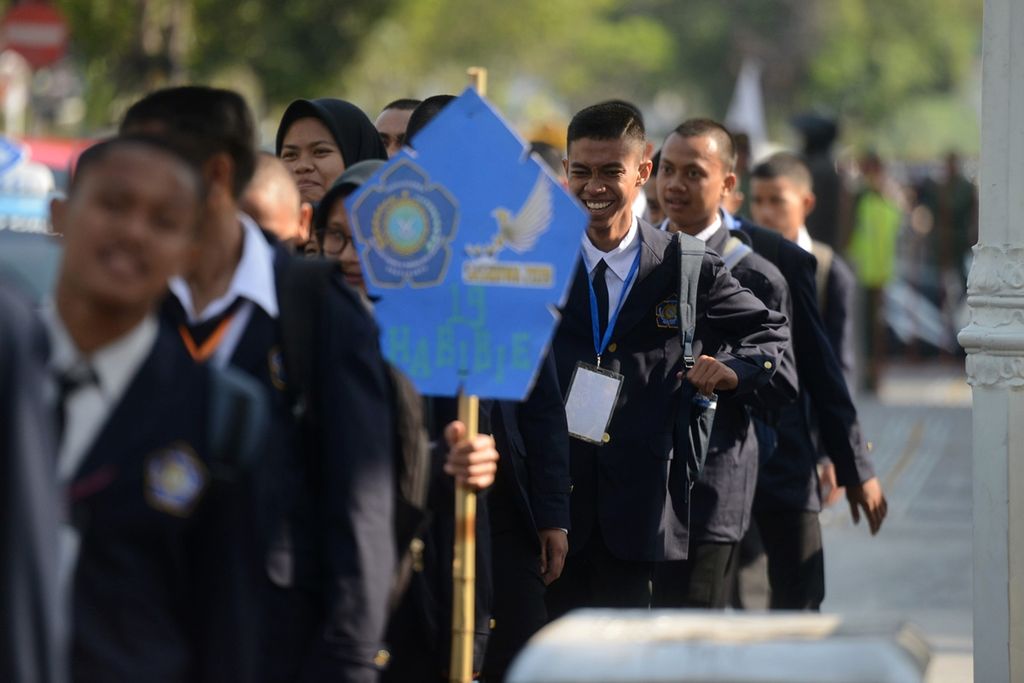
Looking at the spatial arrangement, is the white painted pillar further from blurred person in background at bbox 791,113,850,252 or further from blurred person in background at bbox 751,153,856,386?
blurred person in background at bbox 791,113,850,252

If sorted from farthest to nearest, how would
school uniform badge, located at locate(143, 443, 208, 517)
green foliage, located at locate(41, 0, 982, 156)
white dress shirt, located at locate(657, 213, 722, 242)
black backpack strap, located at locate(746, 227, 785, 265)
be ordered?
green foliage, located at locate(41, 0, 982, 156) < black backpack strap, located at locate(746, 227, 785, 265) < white dress shirt, located at locate(657, 213, 722, 242) < school uniform badge, located at locate(143, 443, 208, 517)

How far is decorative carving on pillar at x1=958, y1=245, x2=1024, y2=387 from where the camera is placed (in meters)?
6.18

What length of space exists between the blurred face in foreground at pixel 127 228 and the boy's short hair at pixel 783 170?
5562 millimetres

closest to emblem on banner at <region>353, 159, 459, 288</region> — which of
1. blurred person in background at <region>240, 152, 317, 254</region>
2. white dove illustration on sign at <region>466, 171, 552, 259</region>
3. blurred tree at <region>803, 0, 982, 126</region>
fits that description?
white dove illustration on sign at <region>466, 171, 552, 259</region>

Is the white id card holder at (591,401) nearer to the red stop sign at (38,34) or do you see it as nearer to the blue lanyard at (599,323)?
the blue lanyard at (599,323)

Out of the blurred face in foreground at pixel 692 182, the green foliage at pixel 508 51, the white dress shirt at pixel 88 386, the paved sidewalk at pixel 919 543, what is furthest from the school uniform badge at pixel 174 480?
the green foliage at pixel 508 51

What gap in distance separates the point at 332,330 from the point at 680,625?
3.01ft

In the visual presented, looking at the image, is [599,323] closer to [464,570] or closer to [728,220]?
[728,220]

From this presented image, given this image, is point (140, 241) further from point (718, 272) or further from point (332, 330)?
point (718, 272)

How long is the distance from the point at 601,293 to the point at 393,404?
2.19 metres

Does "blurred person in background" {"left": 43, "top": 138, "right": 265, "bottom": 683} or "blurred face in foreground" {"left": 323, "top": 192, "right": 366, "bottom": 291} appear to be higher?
"blurred face in foreground" {"left": 323, "top": 192, "right": 366, "bottom": 291}

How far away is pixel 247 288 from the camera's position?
4.19 metres

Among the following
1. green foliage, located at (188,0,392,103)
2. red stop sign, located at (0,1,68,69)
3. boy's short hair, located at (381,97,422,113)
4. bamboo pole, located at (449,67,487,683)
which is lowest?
bamboo pole, located at (449,67,487,683)

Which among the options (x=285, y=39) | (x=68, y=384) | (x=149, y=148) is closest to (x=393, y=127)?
(x=149, y=148)
